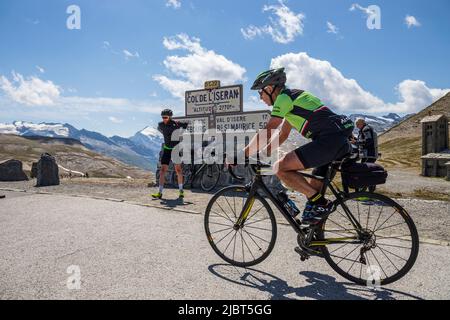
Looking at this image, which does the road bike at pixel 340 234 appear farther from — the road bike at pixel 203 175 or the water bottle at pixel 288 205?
the road bike at pixel 203 175

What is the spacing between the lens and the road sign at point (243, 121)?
1339 centimetres

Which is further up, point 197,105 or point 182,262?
point 197,105

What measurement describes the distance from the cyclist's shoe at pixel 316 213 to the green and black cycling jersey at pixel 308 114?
0.88 m

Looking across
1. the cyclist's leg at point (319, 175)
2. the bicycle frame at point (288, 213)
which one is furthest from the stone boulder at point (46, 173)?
the cyclist's leg at point (319, 175)

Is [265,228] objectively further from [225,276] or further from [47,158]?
[47,158]

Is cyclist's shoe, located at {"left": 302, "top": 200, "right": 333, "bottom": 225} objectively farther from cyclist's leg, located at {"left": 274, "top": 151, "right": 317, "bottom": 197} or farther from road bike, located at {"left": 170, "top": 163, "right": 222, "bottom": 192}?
road bike, located at {"left": 170, "top": 163, "right": 222, "bottom": 192}

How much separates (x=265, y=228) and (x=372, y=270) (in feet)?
4.85

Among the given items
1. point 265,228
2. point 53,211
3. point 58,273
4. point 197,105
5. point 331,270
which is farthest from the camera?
point 197,105

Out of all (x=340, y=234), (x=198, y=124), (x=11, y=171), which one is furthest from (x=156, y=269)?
(x=11, y=171)

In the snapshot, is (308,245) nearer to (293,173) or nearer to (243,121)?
(293,173)

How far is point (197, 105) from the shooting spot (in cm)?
1529
